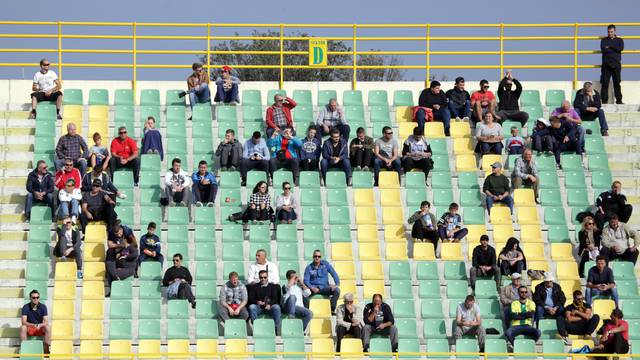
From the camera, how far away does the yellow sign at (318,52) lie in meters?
34.8

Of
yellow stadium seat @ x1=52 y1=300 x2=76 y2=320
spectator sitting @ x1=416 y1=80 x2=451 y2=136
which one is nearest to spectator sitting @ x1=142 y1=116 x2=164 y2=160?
yellow stadium seat @ x1=52 y1=300 x2=76 y2=320

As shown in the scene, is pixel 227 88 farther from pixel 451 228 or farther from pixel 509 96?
pixel 451 228

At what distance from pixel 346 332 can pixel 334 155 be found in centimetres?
457

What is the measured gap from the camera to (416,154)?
103 feet

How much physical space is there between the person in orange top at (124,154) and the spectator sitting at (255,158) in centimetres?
193

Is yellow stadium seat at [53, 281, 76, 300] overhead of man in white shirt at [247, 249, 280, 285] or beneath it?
beneath

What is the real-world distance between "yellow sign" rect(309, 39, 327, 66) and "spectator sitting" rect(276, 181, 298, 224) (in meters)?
5.31

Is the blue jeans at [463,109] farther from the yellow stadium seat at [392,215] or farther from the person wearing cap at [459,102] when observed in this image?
the yellow stadium seat at [392,215]

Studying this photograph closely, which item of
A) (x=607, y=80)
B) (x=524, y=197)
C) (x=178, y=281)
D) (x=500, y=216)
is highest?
(x=607, y=80)

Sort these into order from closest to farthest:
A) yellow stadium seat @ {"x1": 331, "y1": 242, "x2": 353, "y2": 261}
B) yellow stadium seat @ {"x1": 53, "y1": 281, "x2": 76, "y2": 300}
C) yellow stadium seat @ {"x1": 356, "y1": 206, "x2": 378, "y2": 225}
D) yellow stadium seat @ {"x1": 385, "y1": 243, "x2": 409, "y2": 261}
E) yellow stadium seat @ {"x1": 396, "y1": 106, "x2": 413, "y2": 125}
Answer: yellow stadium seat @ {"x1": 53, "y1": 281, "x2": 76, "y2": 300} < yellow stadium seat @ {"x1": 331, "y1": 242, "x2": 353, "y2": 261} < yellow stadium seat @ {"x1": 385, "y1": 243, "x2": 409, "y2": 261} < yellow stadium seat @ {"x1": 356, "y1": 206, "x2": 378, "y2": 225} < yellow stadium seat @ {"x1": 396, "y1": 106, "x2": 413, "y2": 125}

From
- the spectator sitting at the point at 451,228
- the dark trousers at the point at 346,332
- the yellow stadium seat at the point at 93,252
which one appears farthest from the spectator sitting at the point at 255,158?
the dark trousers at the point at 346,332

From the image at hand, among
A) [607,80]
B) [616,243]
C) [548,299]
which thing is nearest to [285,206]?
[548,299]

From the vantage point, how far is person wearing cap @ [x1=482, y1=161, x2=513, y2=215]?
3098cm

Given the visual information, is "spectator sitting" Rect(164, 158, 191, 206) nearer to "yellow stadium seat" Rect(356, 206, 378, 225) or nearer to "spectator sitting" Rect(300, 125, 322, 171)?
"spectator sitting" Rect(300, 125, 322, 171)
